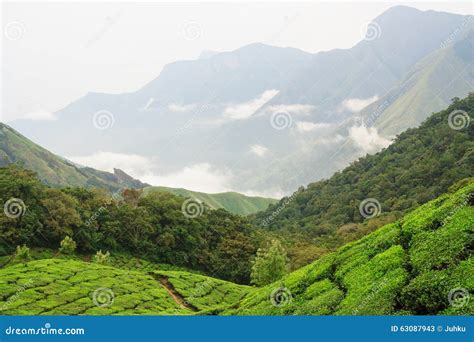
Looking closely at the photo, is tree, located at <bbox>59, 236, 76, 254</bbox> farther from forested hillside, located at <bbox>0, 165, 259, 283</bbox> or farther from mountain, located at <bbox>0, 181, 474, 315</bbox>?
mountain, located at <bbox>0, 181, 474, 315</bbox>

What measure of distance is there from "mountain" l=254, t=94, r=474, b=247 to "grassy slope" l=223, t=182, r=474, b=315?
100971 mm

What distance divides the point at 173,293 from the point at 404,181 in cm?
12961

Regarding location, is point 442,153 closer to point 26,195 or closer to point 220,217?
point 220,217

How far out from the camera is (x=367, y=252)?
27062mm

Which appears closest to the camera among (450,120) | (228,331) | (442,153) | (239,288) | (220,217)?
(228,331)

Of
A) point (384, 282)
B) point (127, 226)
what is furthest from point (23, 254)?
point (384, 282)

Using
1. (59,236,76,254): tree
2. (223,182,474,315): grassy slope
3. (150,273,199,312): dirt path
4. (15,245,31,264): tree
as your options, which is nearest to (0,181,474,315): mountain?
(223,182,474,315): grassy slope

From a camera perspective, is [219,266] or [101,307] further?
[219,266]

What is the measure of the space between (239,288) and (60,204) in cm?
4092

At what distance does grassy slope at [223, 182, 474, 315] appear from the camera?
19.8 metres

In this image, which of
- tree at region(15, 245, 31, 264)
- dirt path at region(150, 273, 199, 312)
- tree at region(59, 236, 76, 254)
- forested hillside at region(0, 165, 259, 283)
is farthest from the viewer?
forested hillside at region(0, 165, 259, 283)

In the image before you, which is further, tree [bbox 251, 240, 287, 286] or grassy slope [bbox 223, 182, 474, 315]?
tree [bbox 251, 240, 287, 286]

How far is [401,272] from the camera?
2198 cm

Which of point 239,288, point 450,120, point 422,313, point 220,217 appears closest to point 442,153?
point 450,120
